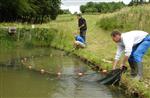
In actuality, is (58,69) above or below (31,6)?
below

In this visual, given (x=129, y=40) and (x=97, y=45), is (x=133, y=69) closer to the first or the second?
(x=129, y=40)

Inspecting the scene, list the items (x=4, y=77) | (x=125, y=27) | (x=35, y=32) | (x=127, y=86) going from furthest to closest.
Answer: (x=125, y=27) < (x=35, y=32) < (x=4, y=77) < (x=127, y=86)

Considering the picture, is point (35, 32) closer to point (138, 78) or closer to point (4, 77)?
point (4, 77)

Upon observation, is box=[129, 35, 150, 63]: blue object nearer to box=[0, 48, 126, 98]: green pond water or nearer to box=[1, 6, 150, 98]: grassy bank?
box=[1, 6, 150, 98]: grassy bank

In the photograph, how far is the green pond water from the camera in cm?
1142

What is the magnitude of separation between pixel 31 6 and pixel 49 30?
57.9ft

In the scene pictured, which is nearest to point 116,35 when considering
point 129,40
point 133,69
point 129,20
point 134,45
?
point 129,40

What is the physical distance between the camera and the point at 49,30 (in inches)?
960

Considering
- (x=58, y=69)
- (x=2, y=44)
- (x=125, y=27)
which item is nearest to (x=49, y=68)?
(x=58, y=69)

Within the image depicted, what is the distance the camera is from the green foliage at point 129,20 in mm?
27302

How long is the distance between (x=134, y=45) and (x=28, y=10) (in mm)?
28798

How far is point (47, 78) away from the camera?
1367 cm

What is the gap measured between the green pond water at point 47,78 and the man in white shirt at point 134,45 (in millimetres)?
912

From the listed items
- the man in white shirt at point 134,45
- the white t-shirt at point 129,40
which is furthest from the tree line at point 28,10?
the white t-shirt at point 129,40
